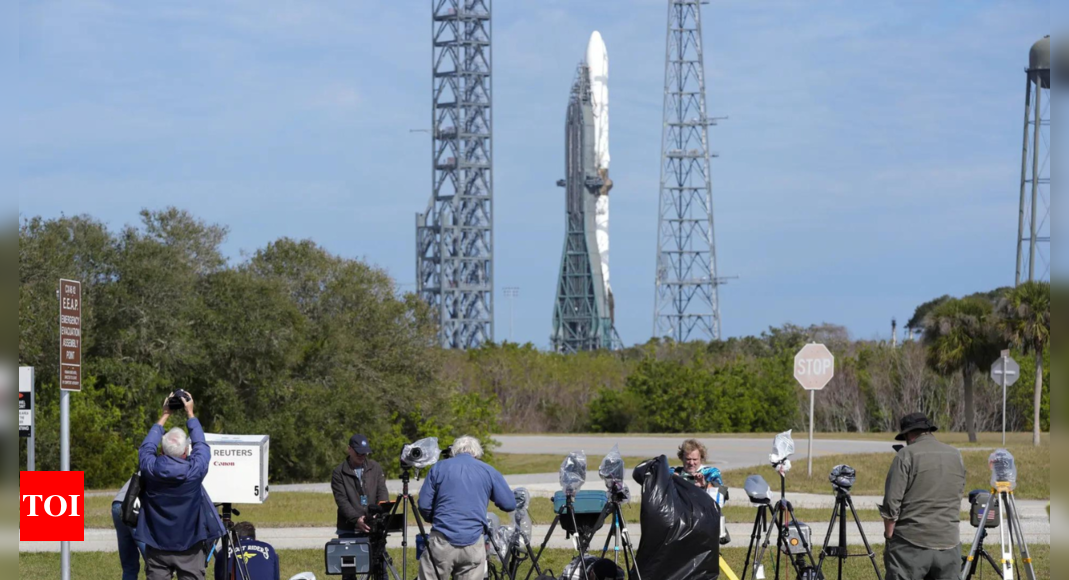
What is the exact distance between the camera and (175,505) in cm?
957

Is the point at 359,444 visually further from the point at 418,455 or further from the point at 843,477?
the point at 843,477

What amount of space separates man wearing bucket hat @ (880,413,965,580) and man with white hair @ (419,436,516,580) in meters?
3.09

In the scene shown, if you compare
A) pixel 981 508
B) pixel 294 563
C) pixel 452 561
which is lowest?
pixel 294 563

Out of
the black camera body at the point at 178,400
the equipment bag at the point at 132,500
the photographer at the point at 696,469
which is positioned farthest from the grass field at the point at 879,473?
the black camera body at the point at 178,400

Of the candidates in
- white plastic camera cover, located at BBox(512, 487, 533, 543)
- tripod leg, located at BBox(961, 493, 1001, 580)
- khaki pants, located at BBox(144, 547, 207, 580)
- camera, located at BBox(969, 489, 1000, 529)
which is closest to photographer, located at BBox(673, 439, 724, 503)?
white plastic camera cover, located at BBox(512, 487, 533, 543)

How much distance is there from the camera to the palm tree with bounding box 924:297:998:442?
38062 mm

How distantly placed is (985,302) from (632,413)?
18455 mm

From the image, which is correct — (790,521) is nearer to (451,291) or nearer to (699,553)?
(699,553)

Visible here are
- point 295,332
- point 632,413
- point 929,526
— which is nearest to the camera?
point 929,526

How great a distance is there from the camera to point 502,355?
196 feet

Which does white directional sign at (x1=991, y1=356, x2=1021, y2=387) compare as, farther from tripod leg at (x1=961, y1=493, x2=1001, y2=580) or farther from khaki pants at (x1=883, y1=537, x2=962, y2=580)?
khaki pants at (x1=883, y1=537, x2=962, y2=580)

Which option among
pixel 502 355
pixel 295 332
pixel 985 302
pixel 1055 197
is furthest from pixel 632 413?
pixel 1055 197

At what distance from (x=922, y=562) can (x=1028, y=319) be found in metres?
27.9

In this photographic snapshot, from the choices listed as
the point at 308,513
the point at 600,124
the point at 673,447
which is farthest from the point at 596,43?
the point at 308,513
